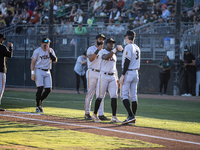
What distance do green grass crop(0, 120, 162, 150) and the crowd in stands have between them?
14386 mm

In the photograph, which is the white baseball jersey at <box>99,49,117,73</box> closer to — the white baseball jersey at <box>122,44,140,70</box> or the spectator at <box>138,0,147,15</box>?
the white baseball jersey at <box>122,44,140,70</box>

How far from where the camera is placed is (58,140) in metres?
6.32

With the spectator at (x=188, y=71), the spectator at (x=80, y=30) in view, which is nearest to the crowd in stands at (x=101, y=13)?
the spectator at (x=80, y=30)

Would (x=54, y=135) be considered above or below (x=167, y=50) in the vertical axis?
below

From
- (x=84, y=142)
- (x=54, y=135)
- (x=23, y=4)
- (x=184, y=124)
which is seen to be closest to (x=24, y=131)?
(x=54, y=135)

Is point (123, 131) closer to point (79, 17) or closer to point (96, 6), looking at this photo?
point (79, 17)

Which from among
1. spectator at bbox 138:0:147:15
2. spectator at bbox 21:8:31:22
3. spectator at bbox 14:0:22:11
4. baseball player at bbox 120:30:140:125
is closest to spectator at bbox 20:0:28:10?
spectator at bbox 14:0:22:11

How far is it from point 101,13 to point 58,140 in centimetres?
1948

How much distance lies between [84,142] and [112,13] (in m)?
18.7

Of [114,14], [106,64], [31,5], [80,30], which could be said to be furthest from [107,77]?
[31,5]

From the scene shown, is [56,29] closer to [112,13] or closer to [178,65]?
[112,13]

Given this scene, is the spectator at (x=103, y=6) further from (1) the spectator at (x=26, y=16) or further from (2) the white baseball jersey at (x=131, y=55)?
(2) the white baseball jersey at (x=131, y=55)

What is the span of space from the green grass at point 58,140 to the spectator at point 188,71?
1291cm

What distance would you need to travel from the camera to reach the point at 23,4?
97.9 ft
